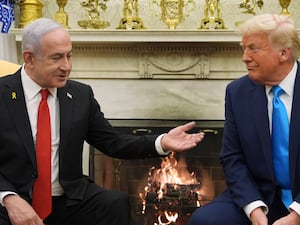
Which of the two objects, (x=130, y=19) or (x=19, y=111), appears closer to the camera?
(x=19, y=111)

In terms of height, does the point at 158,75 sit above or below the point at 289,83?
below

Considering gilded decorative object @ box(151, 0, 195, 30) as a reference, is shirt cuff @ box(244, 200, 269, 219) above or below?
below

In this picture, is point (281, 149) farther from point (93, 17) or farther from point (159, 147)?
point (93, 17)

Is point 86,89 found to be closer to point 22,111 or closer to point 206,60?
point 22,111

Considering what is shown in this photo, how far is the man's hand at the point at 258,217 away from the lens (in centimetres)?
188

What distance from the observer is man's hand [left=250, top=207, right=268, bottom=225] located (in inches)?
73.9

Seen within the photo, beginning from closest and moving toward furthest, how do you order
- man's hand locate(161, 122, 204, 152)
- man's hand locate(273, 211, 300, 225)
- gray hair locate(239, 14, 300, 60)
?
man's hand locate(273, 211, 300, 225)
gray hair locate(239, 14, 300, 60)
man's hand locate(161, 122, 204, 152)

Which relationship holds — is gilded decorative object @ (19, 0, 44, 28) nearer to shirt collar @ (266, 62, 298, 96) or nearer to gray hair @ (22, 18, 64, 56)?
gray hair @ (22, 18, 64, 56)

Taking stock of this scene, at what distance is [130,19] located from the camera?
326 cm

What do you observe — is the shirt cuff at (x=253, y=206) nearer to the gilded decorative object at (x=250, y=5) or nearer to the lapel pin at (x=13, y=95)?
the lapel pin at (x=13, y=95)

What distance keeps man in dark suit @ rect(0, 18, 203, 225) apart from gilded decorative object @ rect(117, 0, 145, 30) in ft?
3.78

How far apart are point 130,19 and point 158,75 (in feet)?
1.18

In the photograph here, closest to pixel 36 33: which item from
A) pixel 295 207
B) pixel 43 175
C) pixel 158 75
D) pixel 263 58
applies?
pixel 43 175

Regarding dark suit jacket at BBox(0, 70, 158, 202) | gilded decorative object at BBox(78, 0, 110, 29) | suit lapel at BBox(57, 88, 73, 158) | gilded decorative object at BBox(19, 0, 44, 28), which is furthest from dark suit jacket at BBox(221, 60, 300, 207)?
gilded decorative object at BBox(19, 0, 44, 28)
